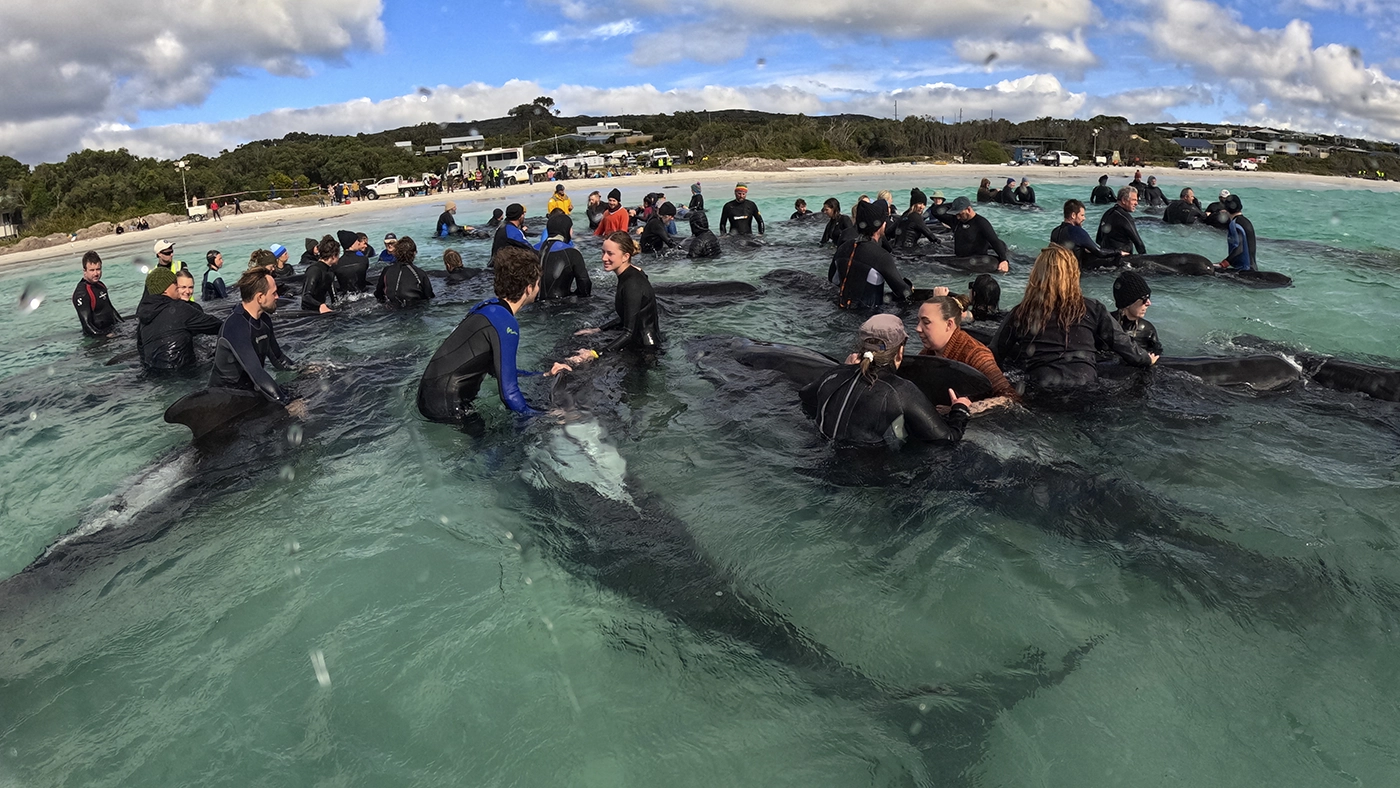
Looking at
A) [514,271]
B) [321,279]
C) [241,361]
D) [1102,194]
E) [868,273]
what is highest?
[1102,194]

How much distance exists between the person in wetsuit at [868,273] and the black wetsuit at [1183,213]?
44.8 ft

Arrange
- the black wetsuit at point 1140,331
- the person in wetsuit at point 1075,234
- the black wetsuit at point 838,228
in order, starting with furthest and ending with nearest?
the black wetsuit at point 838,228
the person in wetsuit at point 1075,234
the black wetsuit at point 1140,331

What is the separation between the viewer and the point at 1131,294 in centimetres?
643

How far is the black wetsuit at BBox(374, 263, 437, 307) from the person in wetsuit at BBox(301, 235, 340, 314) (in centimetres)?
84

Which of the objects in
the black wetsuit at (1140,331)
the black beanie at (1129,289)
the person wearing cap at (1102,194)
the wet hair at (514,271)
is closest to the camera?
the wet hair at (514,271)

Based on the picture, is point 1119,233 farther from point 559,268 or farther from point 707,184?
point 707,184

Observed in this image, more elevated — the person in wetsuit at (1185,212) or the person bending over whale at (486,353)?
the person in wetsuit at (1185,212)

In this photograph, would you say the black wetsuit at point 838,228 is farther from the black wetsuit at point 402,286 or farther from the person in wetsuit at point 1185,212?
the person in wetsuit at point 1185,212

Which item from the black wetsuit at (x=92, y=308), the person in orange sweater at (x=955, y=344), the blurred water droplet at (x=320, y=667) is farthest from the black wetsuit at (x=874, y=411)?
the black wetsuit at (x=92, y=308)

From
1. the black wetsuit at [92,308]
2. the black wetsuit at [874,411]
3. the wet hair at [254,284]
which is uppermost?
the wet hair at [254,284]

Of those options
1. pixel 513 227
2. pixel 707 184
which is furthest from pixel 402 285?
pixel 707 184

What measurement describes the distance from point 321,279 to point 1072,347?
11.4 m

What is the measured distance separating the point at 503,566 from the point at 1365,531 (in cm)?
551

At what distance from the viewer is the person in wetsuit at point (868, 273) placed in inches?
392
